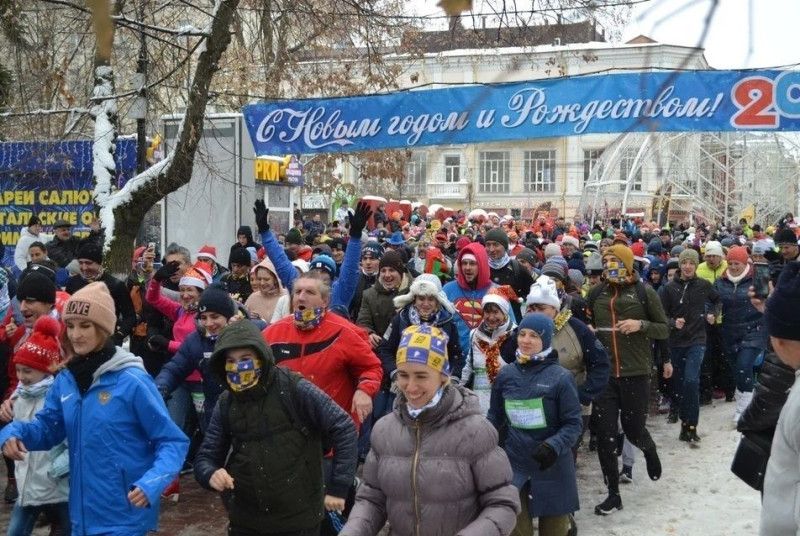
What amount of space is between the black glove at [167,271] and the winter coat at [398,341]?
214cm

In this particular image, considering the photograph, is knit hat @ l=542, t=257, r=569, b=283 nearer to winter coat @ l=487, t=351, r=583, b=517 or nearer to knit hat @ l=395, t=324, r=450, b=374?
winter coat @ l=487, t=351, r=583, b=517

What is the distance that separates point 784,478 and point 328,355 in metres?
2.84

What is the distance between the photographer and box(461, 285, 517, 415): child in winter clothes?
5965 millimetres

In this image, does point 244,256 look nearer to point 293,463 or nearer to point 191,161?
point 191,161

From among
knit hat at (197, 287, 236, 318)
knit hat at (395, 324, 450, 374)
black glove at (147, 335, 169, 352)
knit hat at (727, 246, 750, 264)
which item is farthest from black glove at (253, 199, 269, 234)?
knit hat at (727, 246, 750, 264)

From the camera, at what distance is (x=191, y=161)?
31.0ft

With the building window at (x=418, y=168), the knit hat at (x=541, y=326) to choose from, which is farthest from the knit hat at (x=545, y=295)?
the building window at (x=418, y=168)

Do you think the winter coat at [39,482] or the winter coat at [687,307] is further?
the winter coat at [687,307]

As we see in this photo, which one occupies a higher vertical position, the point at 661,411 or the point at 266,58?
the point at 266,58

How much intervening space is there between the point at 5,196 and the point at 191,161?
8.65m

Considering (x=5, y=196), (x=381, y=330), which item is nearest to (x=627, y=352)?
(x=381, y=330)

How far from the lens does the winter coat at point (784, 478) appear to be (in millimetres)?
2586

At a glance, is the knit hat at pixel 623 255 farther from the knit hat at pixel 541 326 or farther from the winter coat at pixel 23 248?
the winter coat at pixel 23 248

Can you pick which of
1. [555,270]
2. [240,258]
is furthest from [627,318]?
[240,258]
